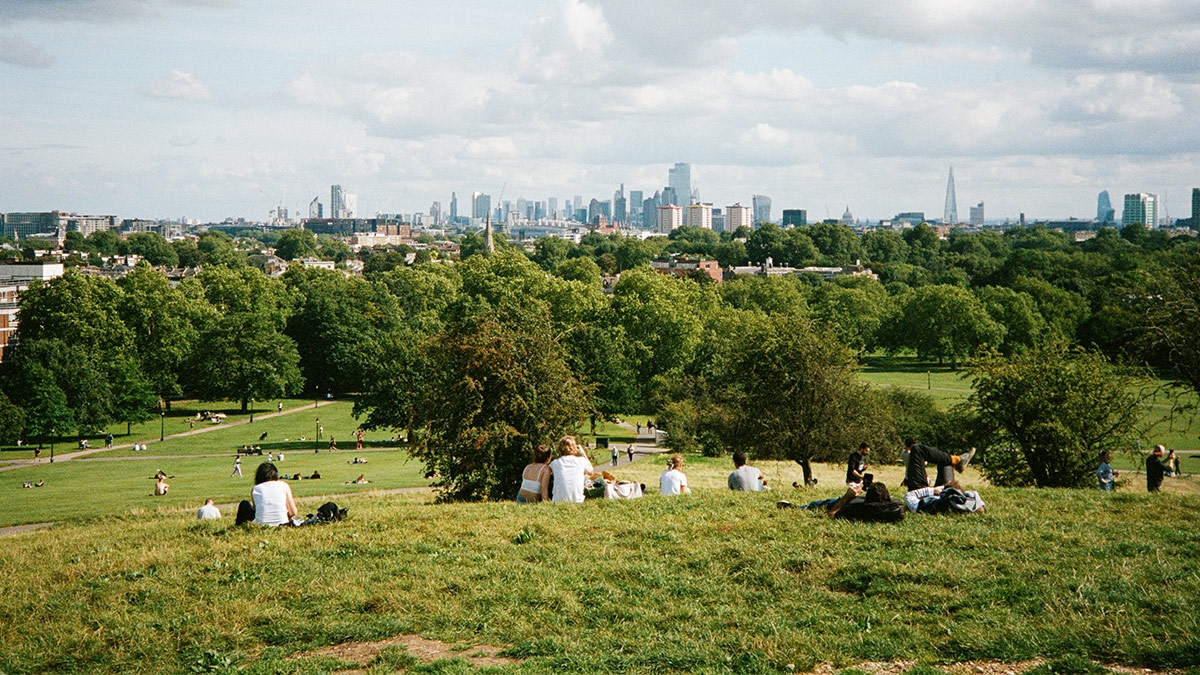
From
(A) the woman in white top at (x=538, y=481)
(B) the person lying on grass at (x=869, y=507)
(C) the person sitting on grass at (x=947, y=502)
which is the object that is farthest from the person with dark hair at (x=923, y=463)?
(A) the woman in white top at (x=538, y=481)

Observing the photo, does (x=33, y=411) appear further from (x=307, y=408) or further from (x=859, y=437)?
(x=859, y=437)

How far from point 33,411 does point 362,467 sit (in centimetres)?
2567

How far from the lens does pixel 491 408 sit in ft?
75.5

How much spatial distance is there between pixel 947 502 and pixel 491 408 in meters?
11.3

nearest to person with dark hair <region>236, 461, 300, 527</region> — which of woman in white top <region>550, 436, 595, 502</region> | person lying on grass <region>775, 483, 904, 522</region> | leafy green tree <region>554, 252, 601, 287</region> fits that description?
woman in white top <region>550, 436, 595, 502</region>

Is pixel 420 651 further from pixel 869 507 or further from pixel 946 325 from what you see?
pixel 946 325

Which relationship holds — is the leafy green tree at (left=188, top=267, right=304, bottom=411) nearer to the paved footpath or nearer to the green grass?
the paved footpath

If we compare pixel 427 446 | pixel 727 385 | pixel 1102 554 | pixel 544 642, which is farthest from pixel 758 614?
pixel 727 385

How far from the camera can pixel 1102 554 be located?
12023 mm

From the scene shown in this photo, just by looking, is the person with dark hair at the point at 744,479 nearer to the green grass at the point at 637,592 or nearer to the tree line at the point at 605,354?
the green grass at the point at 637,592

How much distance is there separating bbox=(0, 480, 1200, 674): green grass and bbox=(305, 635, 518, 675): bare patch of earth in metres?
0.15

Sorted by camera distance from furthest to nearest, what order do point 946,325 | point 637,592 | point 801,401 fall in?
point 946,325 → point 801,401 → point 637,592

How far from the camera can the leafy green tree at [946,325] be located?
94.2 m

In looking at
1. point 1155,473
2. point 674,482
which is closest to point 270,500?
point 674,482
